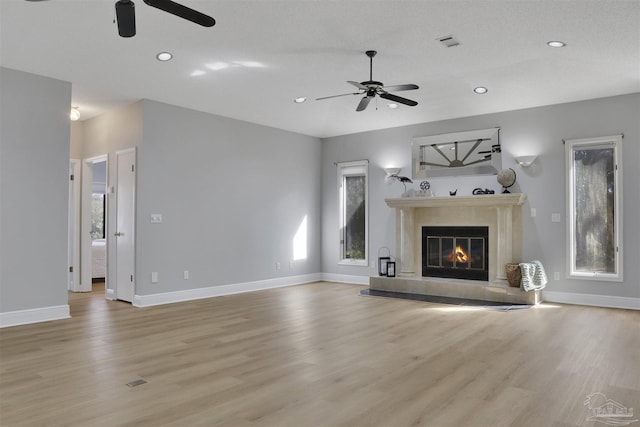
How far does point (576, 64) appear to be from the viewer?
16.3ft

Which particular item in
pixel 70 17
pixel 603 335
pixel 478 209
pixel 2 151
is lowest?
pixel 603 335

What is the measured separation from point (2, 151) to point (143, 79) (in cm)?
172

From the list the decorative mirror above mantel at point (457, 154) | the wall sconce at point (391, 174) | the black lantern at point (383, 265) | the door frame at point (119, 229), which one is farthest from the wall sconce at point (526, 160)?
the door frame at point (119, 229)

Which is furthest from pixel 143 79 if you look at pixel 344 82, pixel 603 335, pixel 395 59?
pixel 603 335

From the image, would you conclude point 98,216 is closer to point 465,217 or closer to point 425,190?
point 425,190

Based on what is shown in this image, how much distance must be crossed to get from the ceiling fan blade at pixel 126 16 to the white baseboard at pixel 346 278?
6.28 m

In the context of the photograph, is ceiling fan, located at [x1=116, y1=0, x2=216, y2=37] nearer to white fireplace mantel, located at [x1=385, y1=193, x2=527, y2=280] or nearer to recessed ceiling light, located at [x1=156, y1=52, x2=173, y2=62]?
recessed ceiling light, located at [x1=156, y1=52, x2=173, y2=62]

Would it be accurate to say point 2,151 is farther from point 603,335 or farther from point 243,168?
point 603,335

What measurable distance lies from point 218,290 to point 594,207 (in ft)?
18.4

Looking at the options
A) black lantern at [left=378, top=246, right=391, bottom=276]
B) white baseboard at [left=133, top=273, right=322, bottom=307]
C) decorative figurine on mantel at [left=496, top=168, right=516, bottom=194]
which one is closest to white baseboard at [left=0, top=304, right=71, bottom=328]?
white baseboard at [left=133, top=273, right=322, bottom=307]

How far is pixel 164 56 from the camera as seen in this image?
4742mm

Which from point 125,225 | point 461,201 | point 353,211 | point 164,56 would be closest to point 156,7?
point 164,56

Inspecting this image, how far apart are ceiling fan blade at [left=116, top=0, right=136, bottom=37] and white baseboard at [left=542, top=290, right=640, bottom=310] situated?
20.4 ft

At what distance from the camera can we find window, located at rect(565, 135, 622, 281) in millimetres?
6168
